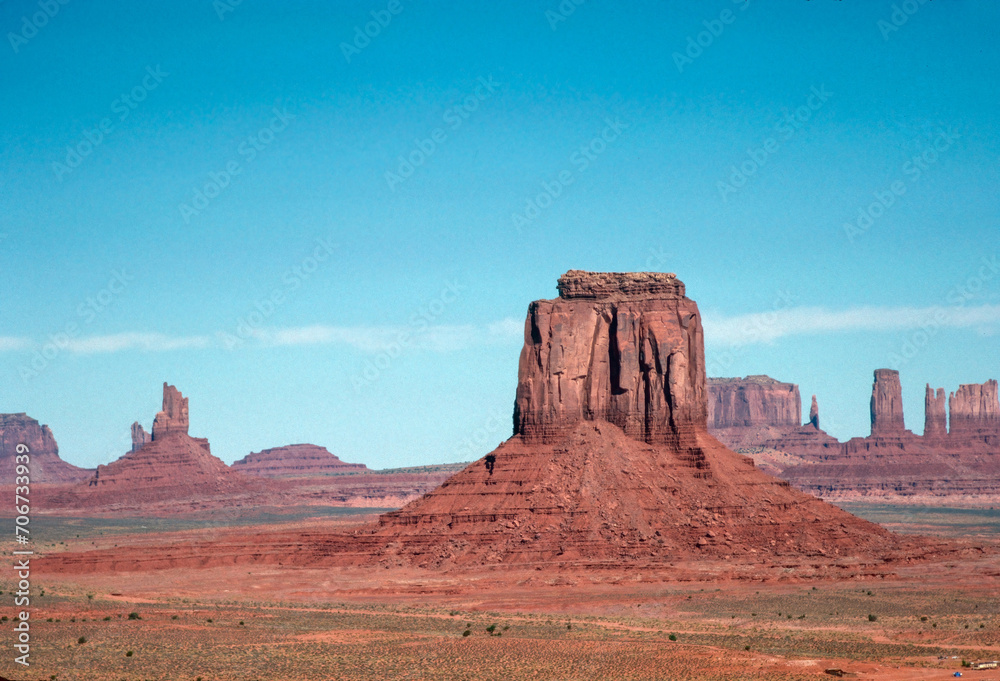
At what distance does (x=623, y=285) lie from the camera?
356 ft

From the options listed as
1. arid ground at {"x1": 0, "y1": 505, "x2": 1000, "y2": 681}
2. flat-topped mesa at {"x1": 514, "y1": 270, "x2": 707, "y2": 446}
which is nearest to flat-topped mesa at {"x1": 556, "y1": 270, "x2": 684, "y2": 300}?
flat-topped mesa at {"x1": 514, "y1": 270, "x2": 707, "y2": 446}

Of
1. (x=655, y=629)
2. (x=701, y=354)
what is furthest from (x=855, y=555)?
(x=655, y=629)

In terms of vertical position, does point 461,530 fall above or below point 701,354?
below

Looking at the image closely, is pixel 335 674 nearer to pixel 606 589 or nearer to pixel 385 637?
pixel 385 637

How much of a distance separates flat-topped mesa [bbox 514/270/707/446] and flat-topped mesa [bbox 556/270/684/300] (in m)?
0.08

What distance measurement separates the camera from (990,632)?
2638 inches

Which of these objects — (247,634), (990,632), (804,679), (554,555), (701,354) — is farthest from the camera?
(701,354)

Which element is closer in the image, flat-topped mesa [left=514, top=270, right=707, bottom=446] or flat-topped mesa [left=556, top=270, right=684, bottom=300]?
flat-topped mesa [left=514, top=270, right=707, bottom=446]

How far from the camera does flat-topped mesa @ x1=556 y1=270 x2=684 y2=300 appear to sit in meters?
108

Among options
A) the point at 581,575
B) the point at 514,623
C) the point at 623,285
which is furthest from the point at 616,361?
the point at 514,623

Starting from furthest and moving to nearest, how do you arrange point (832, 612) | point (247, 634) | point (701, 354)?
1. point (701, 354)
2. point (832, 612)
3. point (247, 634)

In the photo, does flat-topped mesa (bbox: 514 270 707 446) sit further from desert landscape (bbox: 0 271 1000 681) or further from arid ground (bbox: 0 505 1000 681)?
arid ground (bbox: 0 505 1000 681)

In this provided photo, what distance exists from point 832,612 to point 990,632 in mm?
10855

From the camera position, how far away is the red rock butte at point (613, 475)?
320 feet
